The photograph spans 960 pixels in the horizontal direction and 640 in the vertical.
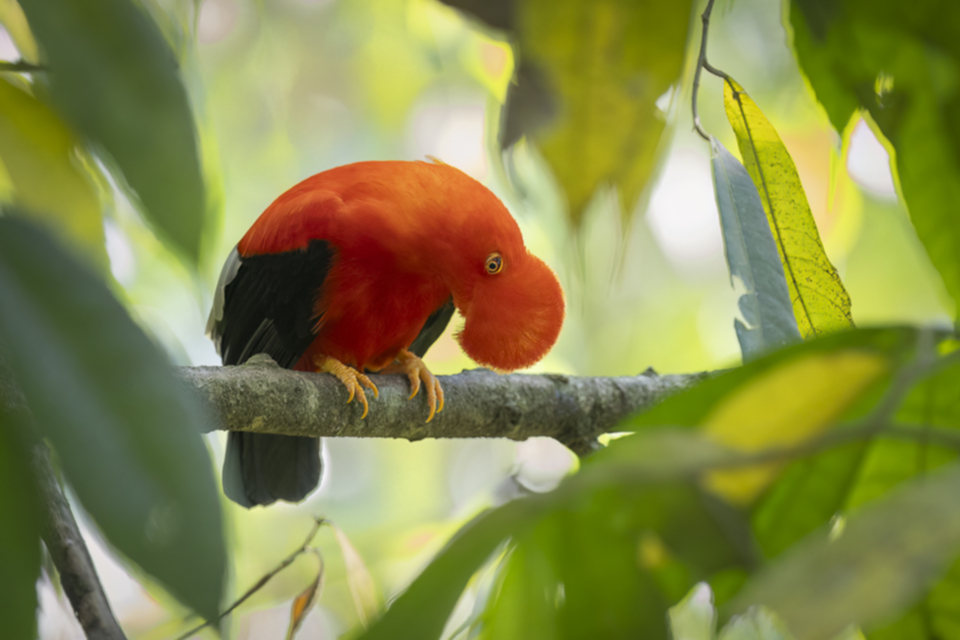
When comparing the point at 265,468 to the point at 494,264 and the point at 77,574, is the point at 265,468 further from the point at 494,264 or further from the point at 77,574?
the point at 77,574

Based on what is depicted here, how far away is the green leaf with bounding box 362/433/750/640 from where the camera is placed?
23 centimetres

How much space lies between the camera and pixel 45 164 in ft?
1.27

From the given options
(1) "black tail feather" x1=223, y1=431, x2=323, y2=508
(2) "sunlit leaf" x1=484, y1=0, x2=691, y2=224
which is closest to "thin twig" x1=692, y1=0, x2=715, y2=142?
(2) "sunlit leaf" x1=484, y1=0, x2=691, y2=224

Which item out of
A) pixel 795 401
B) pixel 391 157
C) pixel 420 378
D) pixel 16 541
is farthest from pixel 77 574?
pixel 391 157

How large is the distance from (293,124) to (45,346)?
6.48ft

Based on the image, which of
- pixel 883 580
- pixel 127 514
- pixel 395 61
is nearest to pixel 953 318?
pixel 883 580

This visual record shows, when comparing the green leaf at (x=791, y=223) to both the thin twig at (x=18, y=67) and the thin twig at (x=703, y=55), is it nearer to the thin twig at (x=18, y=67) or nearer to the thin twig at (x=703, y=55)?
the thin twig at (x=703, y=55)

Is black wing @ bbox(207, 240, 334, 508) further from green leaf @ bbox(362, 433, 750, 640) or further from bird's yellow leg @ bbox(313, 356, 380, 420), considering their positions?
green leaf @ bbox(362, 433, 750, 640)

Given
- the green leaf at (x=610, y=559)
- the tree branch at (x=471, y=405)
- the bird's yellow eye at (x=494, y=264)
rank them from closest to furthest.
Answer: the green leaf at (x=610, y=559), the tree branch at (x=471, y=405), the bird's yellow eye at (x=494, y=264)

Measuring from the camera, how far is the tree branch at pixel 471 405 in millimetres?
754

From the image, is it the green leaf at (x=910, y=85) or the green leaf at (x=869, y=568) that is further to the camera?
the green leaf at (x=910, y=85)

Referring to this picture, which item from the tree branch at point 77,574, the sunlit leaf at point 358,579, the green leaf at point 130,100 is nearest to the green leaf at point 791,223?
the green leaf at point 130,100

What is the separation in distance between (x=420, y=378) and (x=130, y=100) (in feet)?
2.36

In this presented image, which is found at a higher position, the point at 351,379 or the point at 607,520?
the point at 607,520
